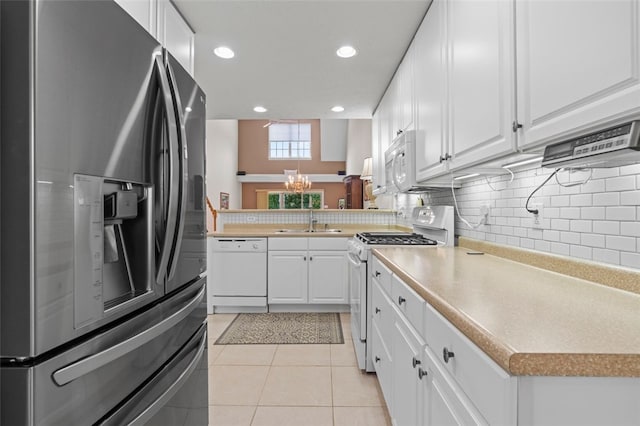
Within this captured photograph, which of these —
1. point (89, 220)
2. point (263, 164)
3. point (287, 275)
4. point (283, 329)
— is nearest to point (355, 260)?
point (283, 329)

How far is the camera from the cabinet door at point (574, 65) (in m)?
0.78

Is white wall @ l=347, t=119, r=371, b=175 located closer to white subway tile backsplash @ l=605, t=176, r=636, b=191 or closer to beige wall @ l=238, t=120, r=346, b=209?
beige wall @ l=238, t=120, r=346, b=209

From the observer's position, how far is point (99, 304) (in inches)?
33.2

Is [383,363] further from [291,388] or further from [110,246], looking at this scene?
[110,246]

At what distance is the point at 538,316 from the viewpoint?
85cm

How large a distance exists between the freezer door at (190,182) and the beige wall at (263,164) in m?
9.64

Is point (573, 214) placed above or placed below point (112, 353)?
above

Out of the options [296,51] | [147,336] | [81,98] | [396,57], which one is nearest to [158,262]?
[147,336]

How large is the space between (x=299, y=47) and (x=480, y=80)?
5.10 feet

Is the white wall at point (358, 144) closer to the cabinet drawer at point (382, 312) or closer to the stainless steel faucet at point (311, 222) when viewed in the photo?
the stainless steel faucet at point (311, 222)

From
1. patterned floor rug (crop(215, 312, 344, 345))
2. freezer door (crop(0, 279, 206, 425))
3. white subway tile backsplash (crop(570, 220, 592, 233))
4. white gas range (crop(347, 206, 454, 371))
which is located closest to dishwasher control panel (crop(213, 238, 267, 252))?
patterned floor rug (crop(215, 312, 344, 345))

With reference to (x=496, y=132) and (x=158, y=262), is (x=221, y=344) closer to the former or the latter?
(x=158, y=262)

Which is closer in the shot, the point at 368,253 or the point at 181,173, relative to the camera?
the point at 181,173

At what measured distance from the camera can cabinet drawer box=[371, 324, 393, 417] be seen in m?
1.77
